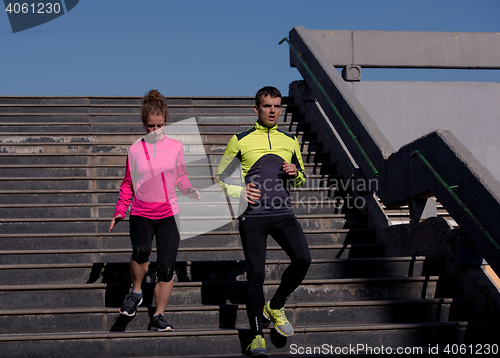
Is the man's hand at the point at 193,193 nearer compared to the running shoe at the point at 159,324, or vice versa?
the running shoe at the point at 159,324

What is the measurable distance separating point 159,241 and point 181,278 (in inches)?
36.5

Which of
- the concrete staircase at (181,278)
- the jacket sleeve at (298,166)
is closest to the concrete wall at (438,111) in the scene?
the concrete staircase at (181,278)

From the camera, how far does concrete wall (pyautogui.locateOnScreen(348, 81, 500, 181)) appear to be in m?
A: 8.48

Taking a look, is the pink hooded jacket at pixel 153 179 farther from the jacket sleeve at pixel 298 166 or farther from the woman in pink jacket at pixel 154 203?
the jacket sleeve at pixel 298 166

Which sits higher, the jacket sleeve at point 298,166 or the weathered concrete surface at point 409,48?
the weathered concrete surface at point 409,48

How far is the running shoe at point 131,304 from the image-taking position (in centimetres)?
381

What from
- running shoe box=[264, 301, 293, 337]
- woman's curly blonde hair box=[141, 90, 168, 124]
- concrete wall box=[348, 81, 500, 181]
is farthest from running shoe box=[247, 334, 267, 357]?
concrete wall box=[348, 81, 500, 181]


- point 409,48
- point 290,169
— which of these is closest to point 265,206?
point 290,169

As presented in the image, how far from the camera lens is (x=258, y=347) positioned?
11.0 feet

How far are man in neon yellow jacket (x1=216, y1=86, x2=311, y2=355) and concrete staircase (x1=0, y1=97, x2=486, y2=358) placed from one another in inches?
11.8

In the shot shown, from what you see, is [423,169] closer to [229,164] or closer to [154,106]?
[229,164]

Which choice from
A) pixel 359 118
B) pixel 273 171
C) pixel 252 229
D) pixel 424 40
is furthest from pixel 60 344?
pixel 424 40

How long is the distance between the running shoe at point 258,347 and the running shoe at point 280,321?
0.69ft

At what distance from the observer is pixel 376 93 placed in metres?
8.48
